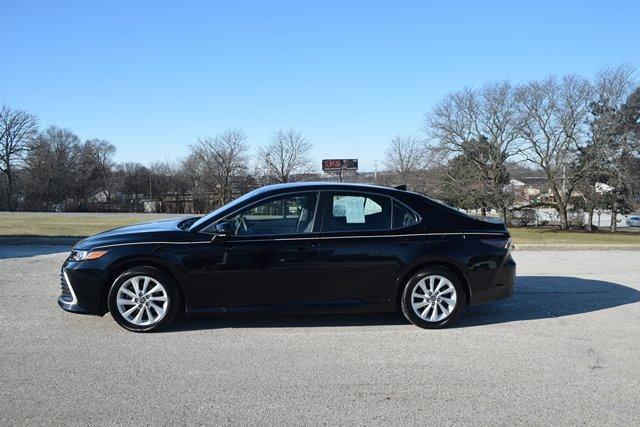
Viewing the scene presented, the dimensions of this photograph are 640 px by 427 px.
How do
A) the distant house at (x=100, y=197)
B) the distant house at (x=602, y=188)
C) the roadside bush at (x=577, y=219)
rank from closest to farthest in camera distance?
1. the distant house at (x=602, y=188)
2. the roadside bush at (x=577, y=219)
3. the distant house at (x=100, y=197)

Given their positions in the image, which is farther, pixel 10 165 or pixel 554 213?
pixel 10 165

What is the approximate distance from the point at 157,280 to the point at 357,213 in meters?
2.20

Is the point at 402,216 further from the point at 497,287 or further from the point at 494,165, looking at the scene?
the point at 494,165

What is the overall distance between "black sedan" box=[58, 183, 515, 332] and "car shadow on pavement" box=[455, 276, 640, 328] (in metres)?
0.49

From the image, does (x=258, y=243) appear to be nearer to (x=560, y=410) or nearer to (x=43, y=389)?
(x=43, y=389)

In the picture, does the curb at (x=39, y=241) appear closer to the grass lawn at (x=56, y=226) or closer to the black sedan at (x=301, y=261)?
the grass lawn at (x=56, y=226)

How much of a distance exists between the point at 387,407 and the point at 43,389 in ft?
8.40

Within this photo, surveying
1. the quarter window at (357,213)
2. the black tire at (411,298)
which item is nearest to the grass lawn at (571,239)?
the black tire at (411,298)

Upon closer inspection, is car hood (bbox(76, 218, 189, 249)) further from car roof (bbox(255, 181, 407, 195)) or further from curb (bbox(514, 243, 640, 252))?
curb (bbox(514, 243, 640, 252))

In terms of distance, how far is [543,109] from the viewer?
38688mm

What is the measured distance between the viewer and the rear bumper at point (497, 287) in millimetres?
5336

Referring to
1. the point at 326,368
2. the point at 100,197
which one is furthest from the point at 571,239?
the point at 100,197

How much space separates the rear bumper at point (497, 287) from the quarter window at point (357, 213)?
4.04ft

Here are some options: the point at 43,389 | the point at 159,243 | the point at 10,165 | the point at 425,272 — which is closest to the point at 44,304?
the point at 159,243
